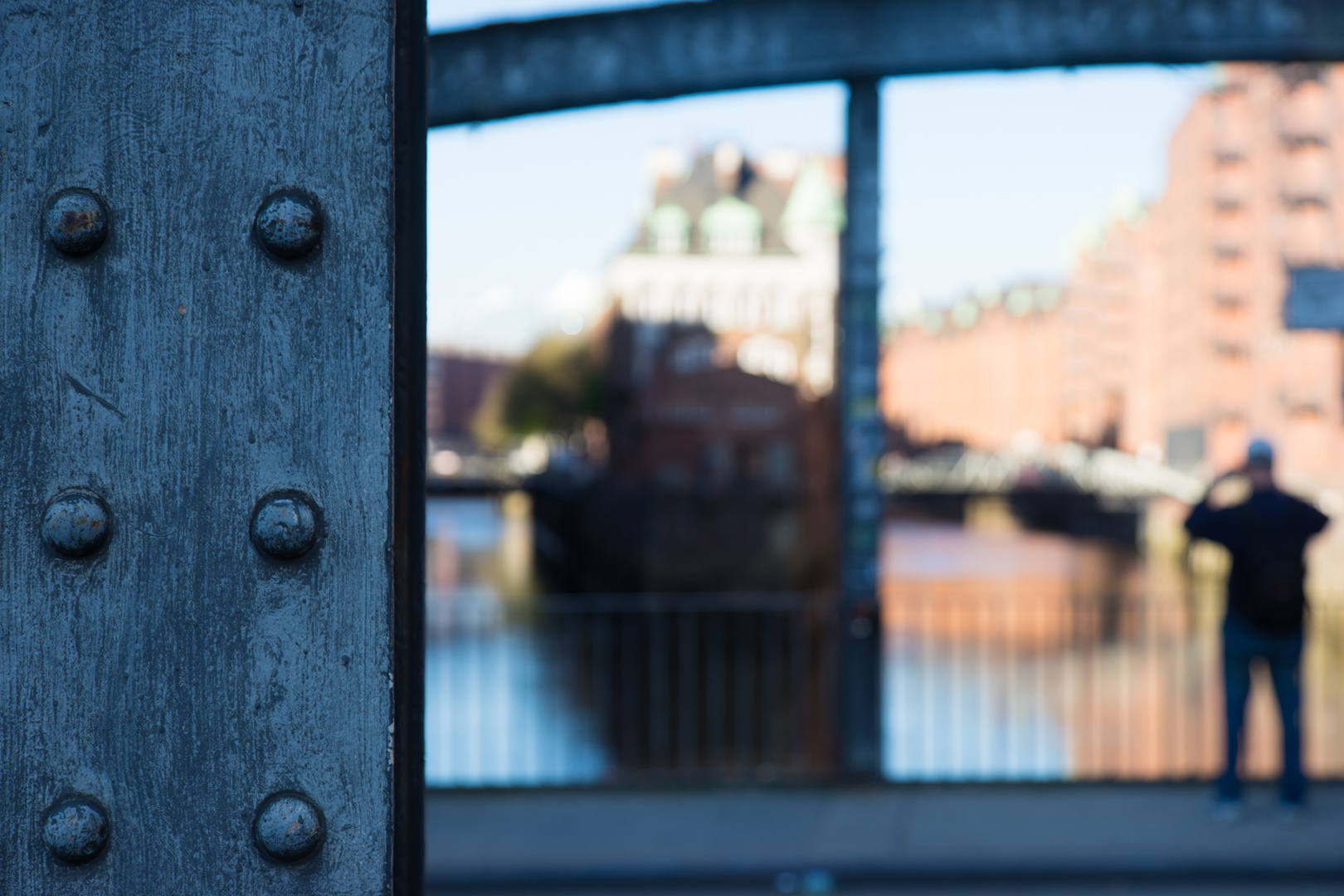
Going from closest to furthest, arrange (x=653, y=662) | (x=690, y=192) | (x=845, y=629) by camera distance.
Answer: (x=845, y=629) → (x=653, y=662) → (x=690, y=192)

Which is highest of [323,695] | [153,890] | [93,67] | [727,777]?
[93,67]

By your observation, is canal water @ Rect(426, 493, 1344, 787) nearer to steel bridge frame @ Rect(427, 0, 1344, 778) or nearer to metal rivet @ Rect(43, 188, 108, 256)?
steel bridge frame @ Rect(427, 0, 1344, 778)

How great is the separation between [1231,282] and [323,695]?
59856 mm

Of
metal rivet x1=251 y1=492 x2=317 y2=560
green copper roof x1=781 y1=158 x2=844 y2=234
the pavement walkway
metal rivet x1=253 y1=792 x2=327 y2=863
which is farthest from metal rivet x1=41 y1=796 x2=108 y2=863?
green copper roof x1=781 y1=158 x2=844 y2=234

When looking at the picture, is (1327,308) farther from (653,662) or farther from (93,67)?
(653,662)

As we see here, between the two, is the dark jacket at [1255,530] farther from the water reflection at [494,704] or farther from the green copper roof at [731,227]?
the green copper roof at [731,227]

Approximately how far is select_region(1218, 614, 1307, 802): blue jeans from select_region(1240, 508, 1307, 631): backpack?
0.47ft

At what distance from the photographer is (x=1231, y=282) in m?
55.8

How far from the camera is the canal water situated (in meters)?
16.0

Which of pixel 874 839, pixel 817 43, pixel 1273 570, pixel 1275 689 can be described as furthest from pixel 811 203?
pixel 874 839

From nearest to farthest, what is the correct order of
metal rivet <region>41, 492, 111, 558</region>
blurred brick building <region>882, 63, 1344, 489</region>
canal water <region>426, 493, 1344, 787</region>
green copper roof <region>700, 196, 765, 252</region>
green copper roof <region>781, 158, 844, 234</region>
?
metal rivet <region>41, 492, 111, 558</region>, canal water <region>426, 493, 1344, 787</region>, blurred brick building <region>882, 63, 1344, 489</region>, green copper roof <region>700, 196, 765, 252</region>, green copper roof <region>781, 158, 844, 234</region>

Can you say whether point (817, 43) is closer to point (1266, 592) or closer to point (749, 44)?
point (749, 44)

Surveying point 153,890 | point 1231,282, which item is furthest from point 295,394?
point 1231,282

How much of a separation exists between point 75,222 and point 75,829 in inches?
17.4
